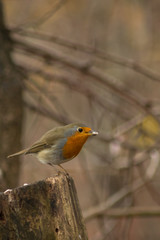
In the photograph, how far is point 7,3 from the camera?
360 inches

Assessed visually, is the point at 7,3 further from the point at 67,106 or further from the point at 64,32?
the point at 67,106

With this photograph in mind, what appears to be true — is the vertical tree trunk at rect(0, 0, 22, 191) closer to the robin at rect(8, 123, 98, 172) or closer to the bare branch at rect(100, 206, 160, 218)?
the robin at rect(8, 123, 98, 172)

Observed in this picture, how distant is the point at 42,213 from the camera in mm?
2594

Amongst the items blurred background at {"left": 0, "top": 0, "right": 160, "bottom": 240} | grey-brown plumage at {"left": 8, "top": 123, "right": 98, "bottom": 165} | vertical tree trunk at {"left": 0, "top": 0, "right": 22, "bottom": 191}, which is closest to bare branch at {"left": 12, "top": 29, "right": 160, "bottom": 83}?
blurred background at {"left": 0, "top": 0, "right": 160, "bottom": 240}

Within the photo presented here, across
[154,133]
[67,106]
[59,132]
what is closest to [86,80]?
[154,133]

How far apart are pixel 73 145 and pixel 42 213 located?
1.73 m

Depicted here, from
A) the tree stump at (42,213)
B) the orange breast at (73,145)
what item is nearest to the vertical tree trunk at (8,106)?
the orange breast at (73,145)

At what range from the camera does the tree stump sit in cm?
251

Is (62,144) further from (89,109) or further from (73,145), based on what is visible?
(89,109)

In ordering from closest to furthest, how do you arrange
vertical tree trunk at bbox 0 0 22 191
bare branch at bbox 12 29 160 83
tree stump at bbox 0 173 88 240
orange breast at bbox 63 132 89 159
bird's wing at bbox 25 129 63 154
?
tree stump at bbox 0 173 88 240 → orange breast at bbox 63 132 89 159 → bird's wing at bbox 25 129 63 154 → bare branch at bbox 12 29 160 83 → vertical tree trunk at bbox 0 0 22 191

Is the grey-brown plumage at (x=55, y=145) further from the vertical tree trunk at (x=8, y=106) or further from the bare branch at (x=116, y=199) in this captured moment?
the bare branch at (x=116, y=199)

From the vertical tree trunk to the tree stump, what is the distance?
2.99m

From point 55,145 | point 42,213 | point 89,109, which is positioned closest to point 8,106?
point 89,109

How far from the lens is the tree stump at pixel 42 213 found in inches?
98.7
